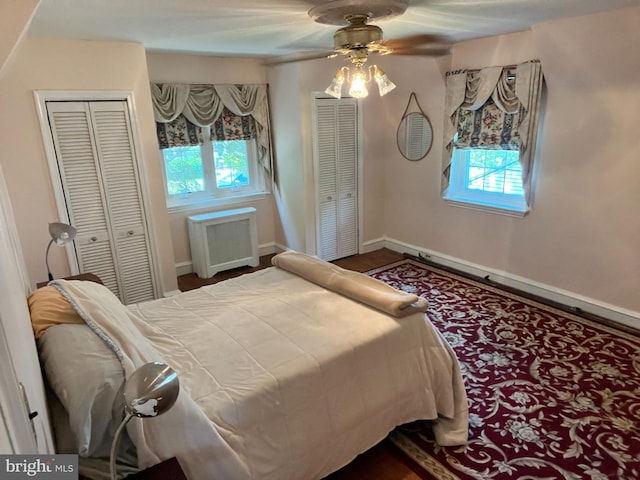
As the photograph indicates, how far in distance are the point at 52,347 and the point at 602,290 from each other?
3.90 metres

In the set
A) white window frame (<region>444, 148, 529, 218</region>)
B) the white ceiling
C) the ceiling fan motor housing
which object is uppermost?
the white ceiling

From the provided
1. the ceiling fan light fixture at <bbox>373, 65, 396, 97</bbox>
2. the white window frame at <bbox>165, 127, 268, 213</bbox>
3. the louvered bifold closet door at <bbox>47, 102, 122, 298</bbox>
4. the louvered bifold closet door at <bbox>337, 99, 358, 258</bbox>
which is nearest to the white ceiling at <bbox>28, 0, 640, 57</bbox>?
the ceiling fan light fixture at <bbox>373, 65, 396, 97</bbox>

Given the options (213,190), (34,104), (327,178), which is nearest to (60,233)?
(34,104)

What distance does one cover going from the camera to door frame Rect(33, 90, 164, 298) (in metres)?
3.01

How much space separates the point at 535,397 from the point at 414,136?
9.99ft

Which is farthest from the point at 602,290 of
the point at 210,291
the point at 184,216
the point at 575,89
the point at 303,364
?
the point at 184,216

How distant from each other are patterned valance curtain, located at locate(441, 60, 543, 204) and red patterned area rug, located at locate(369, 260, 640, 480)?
124 cm

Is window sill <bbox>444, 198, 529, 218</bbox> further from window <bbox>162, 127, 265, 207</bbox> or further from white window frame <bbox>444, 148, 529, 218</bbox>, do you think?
window <bbox>162, 127, 265, 207</bbox>

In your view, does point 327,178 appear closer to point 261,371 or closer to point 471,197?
point 471,197

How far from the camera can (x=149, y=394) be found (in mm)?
1062

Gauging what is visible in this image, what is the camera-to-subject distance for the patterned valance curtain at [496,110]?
350 cm

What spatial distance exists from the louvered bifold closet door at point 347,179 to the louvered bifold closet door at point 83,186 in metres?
2.53

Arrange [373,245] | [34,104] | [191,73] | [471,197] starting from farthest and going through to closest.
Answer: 1. [373,245]
2. [471,197]
3. [191,73]
4. [34,104]
